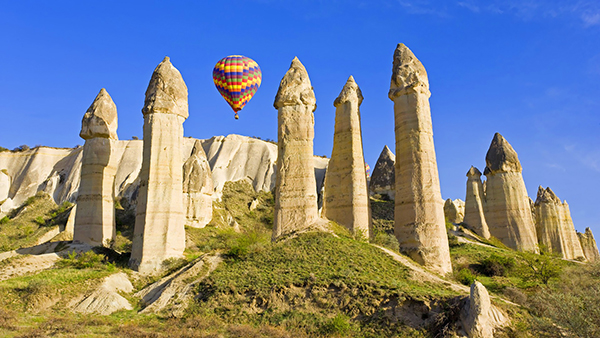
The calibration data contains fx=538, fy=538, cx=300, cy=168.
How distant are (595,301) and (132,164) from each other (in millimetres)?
58109

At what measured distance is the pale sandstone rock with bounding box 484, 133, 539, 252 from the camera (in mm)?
30531

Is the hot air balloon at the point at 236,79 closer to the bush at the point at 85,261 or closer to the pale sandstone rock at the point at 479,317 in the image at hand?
the bush at the point at 85,261

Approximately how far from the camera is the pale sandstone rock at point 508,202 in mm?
30531

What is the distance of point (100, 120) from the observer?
87.2 ft

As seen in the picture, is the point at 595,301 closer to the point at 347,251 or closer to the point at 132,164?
the point at 347,251

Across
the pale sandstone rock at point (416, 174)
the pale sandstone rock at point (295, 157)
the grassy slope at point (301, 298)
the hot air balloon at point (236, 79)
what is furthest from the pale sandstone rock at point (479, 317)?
the hot air balloon at point (236, 79)

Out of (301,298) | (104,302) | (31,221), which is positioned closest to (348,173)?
(301,298)

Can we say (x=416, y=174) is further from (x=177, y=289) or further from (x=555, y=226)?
(x=555, y=226)

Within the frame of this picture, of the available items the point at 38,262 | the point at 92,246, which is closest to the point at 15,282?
the point at 38,262

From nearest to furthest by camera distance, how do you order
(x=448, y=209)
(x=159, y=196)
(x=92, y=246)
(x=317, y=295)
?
1. (x=317, y=295)
2. (x=159, y=196)
3. (x=92, y=246)
4. (x=448, y=209)

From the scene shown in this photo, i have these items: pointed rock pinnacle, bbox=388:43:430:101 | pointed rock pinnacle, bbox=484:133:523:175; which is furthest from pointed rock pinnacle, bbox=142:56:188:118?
pointed rock pinnacle, bbox=484:133:523:175

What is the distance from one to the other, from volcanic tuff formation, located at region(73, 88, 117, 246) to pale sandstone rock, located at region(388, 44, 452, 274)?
45.1 ft

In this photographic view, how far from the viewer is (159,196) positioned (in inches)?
886

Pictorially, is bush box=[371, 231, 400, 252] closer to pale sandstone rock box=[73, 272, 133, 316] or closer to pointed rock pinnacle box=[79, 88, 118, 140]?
pale sandstone rock box=[73, 272, 133, 316]
